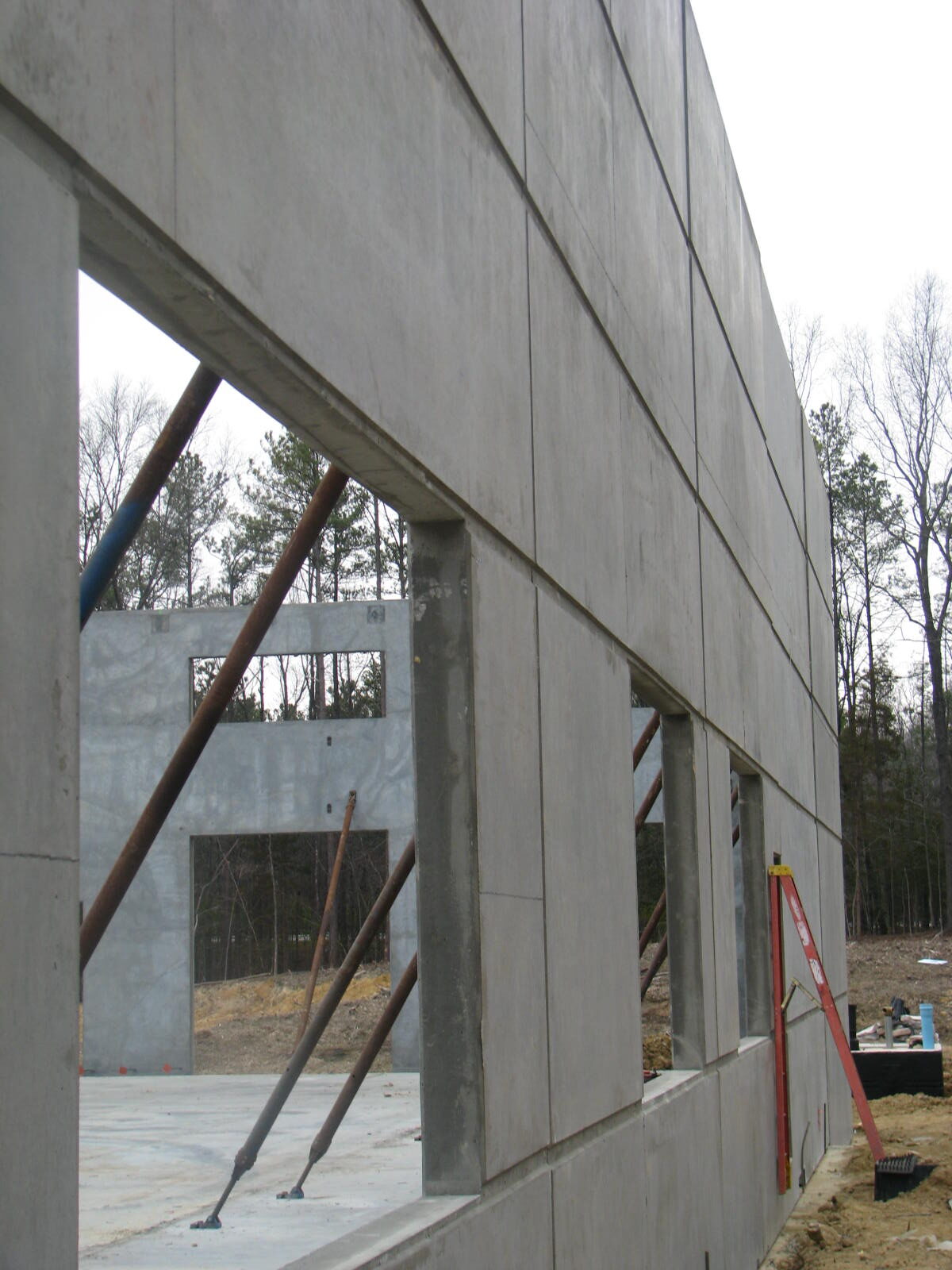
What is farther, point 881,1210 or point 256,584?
point 256,584

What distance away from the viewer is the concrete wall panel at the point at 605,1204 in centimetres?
463

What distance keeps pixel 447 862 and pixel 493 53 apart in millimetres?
2416

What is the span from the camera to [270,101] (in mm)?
2902

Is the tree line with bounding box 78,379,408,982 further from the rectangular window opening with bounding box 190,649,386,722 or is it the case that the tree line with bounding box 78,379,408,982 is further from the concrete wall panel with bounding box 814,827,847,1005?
the concrete wall panel with bounding box 814,827,847,1005

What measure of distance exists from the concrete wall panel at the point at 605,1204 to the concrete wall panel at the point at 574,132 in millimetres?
3143

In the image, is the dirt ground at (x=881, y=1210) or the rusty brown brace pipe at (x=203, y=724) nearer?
the rusty brown brace pipe at (x=203, y=724)

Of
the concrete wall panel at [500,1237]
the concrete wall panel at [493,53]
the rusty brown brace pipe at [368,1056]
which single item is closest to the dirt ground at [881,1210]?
the rusty brown brace pipe at [368,1056]

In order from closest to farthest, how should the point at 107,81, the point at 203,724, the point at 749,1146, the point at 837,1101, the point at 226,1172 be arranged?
1. the point at 107,81
2. the point at 203,724
3. the point at 749,1146
4. the point at 226,1172
5. the point at 837,1101

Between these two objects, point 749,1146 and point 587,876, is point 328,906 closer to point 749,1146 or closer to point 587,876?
point 749,1146

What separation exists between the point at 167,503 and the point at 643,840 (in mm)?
16628

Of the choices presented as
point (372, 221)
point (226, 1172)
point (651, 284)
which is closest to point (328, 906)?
point (226, 1172)

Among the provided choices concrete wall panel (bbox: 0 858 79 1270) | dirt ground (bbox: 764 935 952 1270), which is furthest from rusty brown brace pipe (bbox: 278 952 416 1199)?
concrete wall panel (bbox: 0 858 79 1270)

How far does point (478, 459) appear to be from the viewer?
4.19 metres

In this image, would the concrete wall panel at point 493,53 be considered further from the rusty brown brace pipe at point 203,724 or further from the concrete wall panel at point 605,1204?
the concrete wall panel at point 605,1204
